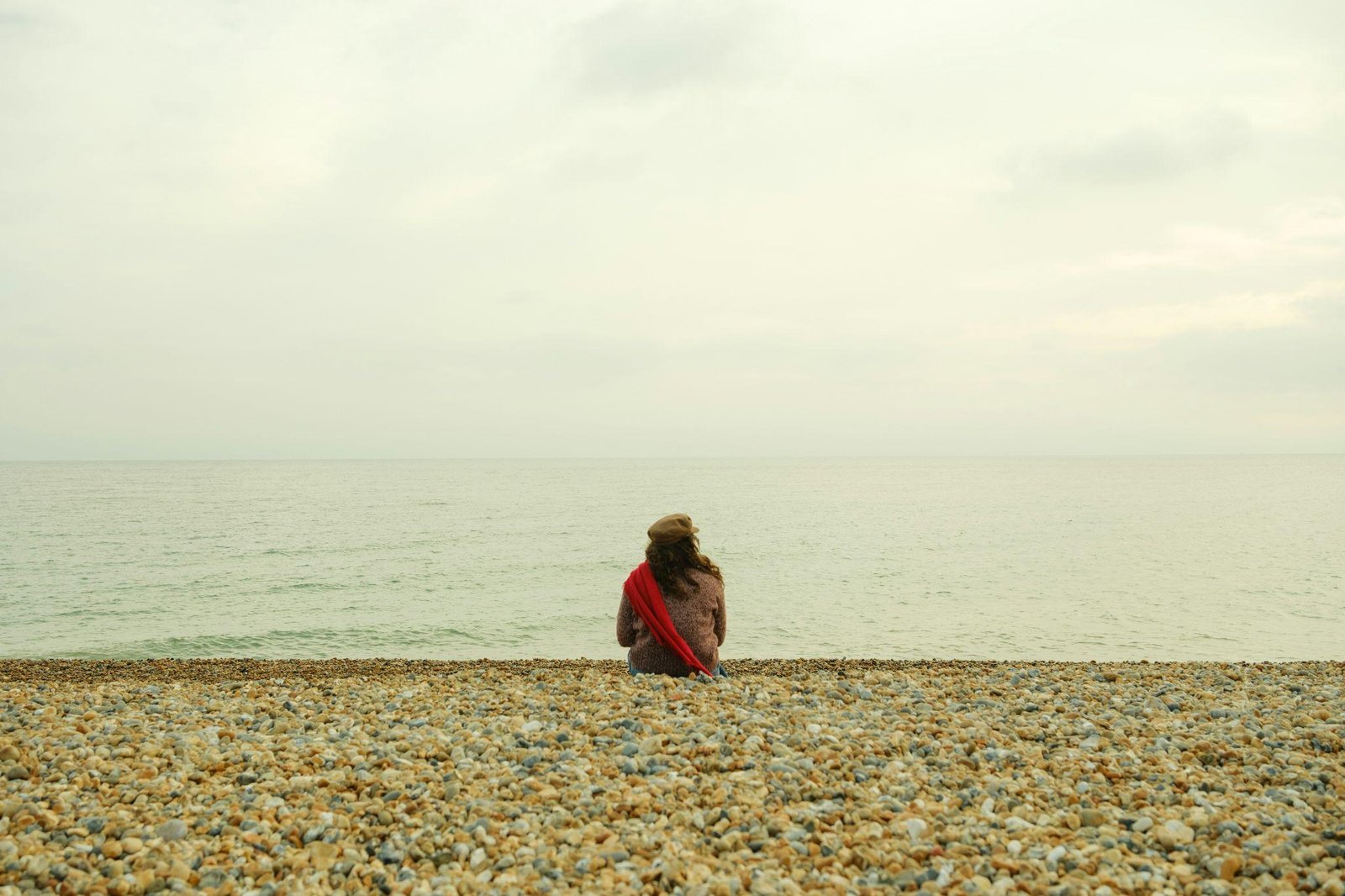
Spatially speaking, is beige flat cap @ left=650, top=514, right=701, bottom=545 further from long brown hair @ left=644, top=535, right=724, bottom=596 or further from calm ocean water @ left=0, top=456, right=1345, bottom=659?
calm ocean water @ left=0, top=456, right=1345, bottom=659

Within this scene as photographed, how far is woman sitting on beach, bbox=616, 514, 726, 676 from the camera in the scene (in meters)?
8.09

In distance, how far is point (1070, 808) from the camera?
5.11 metres

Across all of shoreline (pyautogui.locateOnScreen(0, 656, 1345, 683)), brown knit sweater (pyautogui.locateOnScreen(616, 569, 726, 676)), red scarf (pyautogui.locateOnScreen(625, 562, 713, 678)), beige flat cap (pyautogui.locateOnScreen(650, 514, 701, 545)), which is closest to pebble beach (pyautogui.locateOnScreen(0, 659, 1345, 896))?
brown knit sweater (pyautogui.locateOnScreen(616, 569, 726, 676))

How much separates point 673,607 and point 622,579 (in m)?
17.3

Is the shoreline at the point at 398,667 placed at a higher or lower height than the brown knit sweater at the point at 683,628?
lower

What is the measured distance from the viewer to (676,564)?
26.9 ft

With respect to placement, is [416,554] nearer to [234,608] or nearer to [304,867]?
Result: [234,608]

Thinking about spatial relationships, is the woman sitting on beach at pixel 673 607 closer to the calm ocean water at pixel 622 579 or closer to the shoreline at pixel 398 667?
the shoreline at pixel 398 667

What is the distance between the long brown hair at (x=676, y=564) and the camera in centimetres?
808

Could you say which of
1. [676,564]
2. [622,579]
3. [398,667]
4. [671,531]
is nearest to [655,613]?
[676,564]

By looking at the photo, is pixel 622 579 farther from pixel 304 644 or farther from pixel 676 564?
pixel 676 564

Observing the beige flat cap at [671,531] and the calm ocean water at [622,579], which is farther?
the calm ocean water at [622,579]

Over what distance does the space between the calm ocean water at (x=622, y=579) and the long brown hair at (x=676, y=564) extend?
26.4 feet

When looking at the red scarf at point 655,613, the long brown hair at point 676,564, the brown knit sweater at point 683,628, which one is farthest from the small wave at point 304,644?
the long brown hair at point 676,564
